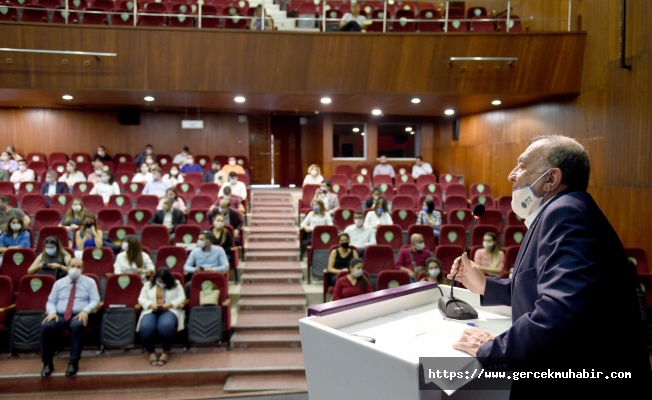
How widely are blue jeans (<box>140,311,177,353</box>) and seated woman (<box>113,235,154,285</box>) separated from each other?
2.15 ft

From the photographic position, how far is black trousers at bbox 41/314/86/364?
185 inches

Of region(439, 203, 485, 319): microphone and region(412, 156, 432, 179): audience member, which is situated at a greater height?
region(412, 156, 432, 179): audience member

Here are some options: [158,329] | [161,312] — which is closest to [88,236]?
[161,312]

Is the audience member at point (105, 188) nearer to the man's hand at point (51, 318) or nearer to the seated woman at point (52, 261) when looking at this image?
the seated woman at point (52, 261)

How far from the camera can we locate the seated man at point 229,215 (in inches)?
281

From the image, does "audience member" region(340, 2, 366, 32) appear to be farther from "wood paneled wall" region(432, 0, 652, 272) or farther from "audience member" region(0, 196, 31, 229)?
"audience member" region(0, 196, 31, 229)

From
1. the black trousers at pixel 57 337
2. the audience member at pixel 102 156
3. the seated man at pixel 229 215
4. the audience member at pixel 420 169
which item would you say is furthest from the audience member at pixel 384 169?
the black trousers at pixel 57 337

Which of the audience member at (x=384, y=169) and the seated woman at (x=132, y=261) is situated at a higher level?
the audience member at (x=384, y=169)

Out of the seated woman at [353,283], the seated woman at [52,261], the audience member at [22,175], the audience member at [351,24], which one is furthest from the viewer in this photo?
the audience member at [22,175]

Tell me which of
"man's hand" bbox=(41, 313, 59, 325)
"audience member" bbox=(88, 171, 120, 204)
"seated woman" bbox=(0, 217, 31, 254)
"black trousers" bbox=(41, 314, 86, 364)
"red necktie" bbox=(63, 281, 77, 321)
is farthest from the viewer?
"audience member" bbox=(88, 171, 120, 204)

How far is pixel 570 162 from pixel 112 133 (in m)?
12.7

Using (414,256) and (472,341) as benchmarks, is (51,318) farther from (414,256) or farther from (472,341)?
(472,341)

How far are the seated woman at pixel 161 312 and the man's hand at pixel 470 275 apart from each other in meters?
4.09

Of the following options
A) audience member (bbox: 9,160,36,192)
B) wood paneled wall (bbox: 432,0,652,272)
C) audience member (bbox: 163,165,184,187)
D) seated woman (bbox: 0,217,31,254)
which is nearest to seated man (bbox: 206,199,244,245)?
audience member (bbox: 163,165,184,187)
